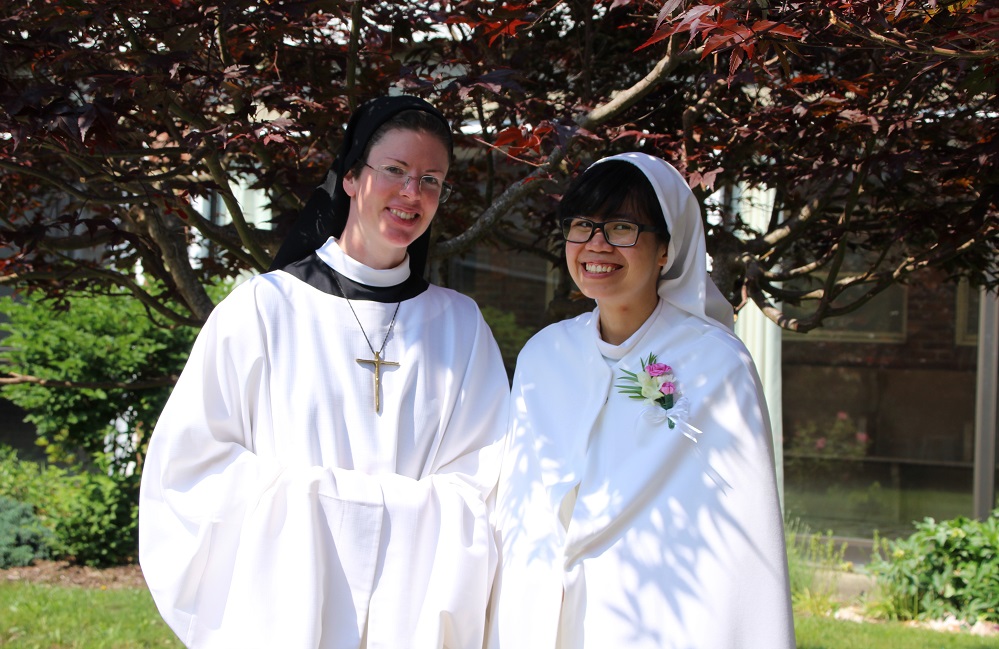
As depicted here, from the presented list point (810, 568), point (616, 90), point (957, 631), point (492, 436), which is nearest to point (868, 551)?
point (810, 568)

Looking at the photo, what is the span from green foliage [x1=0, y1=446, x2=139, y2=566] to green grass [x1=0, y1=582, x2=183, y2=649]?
30.2 inches

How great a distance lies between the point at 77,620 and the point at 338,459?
3.72 metres

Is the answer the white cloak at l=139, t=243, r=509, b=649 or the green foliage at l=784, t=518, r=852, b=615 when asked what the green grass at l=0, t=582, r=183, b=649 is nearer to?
the white cloak at l=139, t=243, r=509, b=649

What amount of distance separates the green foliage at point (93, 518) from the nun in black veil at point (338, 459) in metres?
4.80

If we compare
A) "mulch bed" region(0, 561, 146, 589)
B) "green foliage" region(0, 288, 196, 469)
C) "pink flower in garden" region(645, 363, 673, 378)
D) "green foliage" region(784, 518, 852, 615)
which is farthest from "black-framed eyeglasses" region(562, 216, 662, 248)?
"green foliage" region(0, 288, 196, 469)

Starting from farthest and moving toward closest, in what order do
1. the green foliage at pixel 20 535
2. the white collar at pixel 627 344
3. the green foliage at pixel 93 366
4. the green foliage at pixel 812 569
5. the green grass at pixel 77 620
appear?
1. the green foliage at pixel 93 366
2. the green foliage at pixel 20 535
3. the green foliage at pixel 812 569
4. the green grass at pixel 77 620
5. the white collar at pixel 627 344

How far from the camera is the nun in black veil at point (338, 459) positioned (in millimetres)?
2549

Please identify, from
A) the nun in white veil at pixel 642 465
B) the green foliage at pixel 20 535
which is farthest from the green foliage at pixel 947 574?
the green foliage at pixel 20 535

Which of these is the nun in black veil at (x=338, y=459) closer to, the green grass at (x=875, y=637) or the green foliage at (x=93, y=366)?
the green grass at (x=875, y=637)

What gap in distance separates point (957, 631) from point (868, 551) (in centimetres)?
178

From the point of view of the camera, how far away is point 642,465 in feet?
8.11

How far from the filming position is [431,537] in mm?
2631

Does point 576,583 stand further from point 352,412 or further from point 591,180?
point 591,180

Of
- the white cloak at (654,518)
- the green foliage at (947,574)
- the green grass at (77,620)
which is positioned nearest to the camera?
the white cloak at (654,518)
